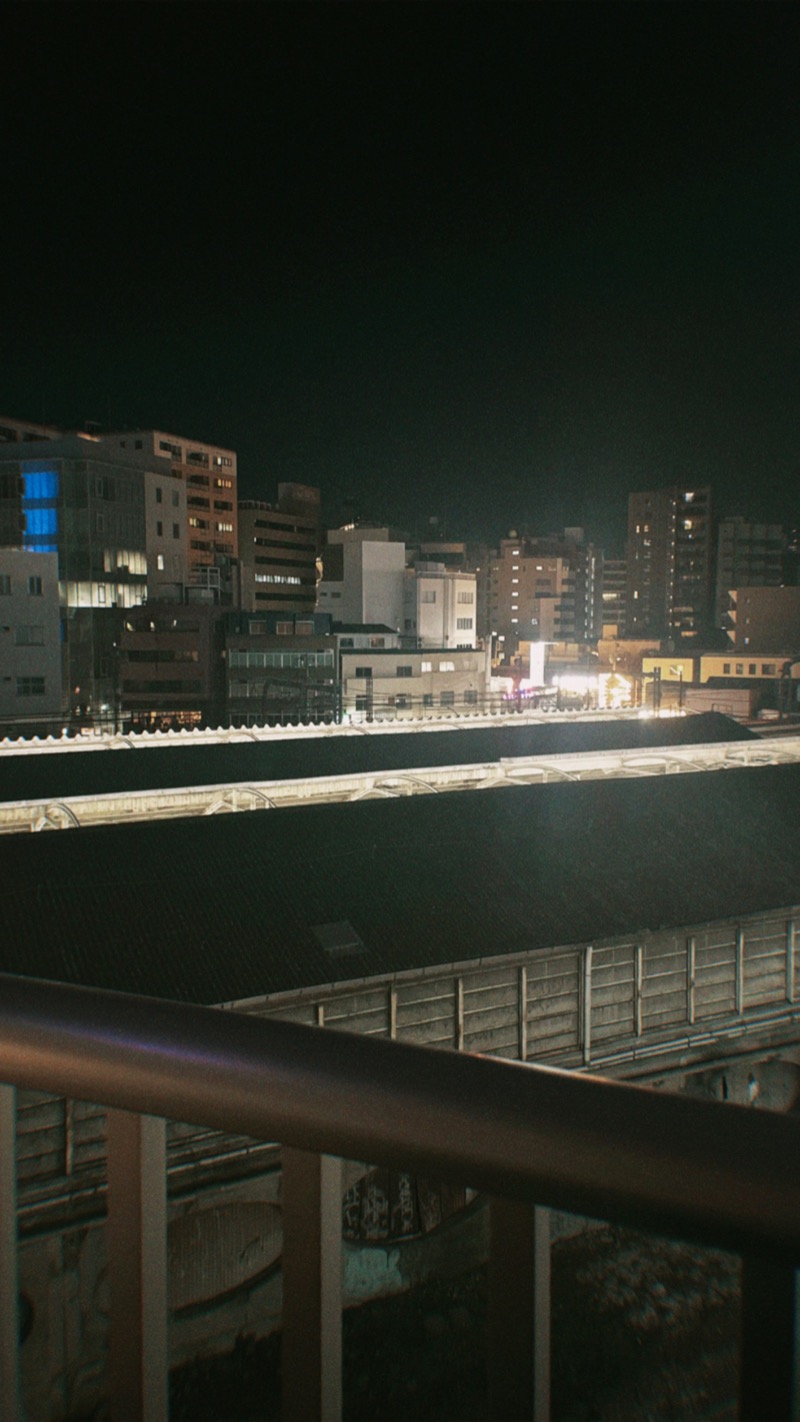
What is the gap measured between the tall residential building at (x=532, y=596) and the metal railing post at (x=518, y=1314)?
52305 mm

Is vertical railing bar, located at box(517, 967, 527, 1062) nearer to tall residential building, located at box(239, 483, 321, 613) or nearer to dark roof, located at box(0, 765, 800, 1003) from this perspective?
dark roof, located at box(0, 765, 800, 1003)

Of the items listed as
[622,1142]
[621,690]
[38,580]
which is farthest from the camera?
[621,690]

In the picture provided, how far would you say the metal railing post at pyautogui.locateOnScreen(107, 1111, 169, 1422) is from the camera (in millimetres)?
655

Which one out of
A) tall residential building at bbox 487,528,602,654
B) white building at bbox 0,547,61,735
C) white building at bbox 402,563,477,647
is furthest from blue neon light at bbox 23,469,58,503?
tall residential building at bbox 487,528,602,654

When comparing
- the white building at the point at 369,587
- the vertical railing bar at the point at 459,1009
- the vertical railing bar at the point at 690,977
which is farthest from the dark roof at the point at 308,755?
the white building at the point at 369,587

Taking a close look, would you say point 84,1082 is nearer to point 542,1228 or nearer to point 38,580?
point 542,1228

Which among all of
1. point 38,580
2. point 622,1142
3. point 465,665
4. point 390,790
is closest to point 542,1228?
point 622,1142

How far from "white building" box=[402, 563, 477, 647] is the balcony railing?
33.2 meters

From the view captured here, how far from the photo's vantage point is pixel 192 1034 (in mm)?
632

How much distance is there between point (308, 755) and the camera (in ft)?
44.7

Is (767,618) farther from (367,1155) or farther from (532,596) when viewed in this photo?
(367,1155)

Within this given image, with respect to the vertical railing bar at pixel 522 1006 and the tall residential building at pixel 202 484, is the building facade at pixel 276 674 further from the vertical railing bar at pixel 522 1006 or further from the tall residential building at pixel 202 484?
the tall residential building at pixel 202 484

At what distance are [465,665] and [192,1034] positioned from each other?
28.0m

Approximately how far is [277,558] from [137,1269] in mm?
44632
